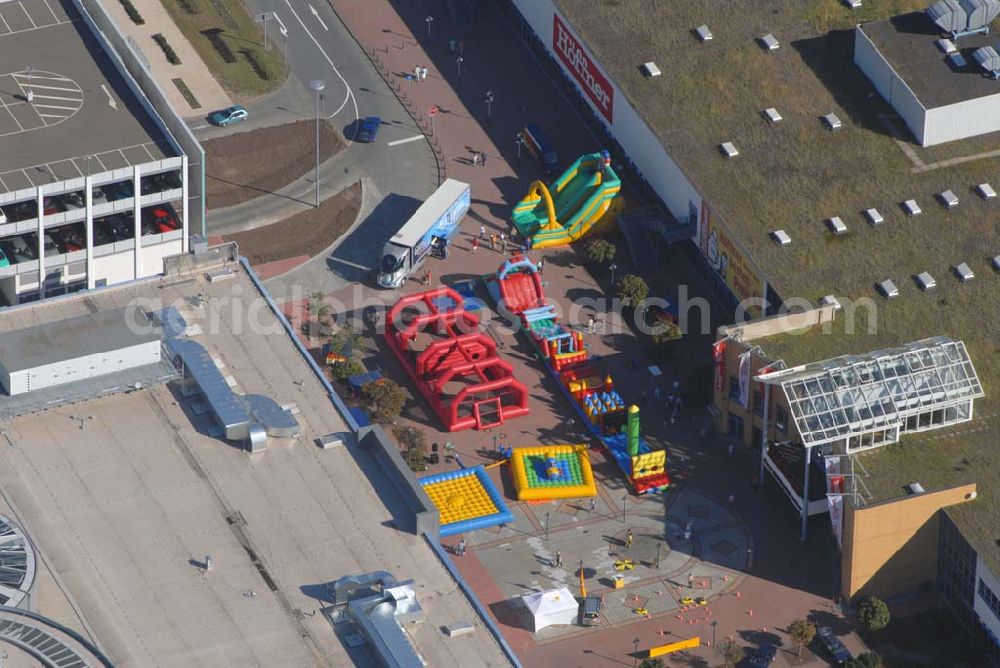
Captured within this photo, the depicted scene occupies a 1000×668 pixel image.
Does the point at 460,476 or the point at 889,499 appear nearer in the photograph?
the point at 889,499

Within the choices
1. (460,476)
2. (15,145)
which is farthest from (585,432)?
(15,145)

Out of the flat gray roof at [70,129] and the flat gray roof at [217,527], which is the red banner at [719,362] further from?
the flat gray roof at [70,129]

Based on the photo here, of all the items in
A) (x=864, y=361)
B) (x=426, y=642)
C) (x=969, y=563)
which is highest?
(x=426, y=642)

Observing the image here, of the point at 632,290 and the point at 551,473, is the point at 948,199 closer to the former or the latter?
the point at 632,290

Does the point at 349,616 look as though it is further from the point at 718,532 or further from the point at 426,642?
the point at 718,532

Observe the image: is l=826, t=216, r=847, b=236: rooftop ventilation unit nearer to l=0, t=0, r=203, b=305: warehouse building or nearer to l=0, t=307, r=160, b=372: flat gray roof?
l=0, t=0, r=203, b=305: warehouse building

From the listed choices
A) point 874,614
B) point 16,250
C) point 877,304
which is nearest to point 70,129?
point 16,250

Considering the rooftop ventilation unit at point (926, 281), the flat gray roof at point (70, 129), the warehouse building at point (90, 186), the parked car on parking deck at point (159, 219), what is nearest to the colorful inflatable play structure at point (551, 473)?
the rooftop ventilation unit at point (926, 281)

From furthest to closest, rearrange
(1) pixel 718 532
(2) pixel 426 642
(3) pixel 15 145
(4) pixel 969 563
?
1. (3) pixel 15 145
2. (1) pixel 718 532
3. (4) pixel 969 563
4. (2) pixel 426 642
